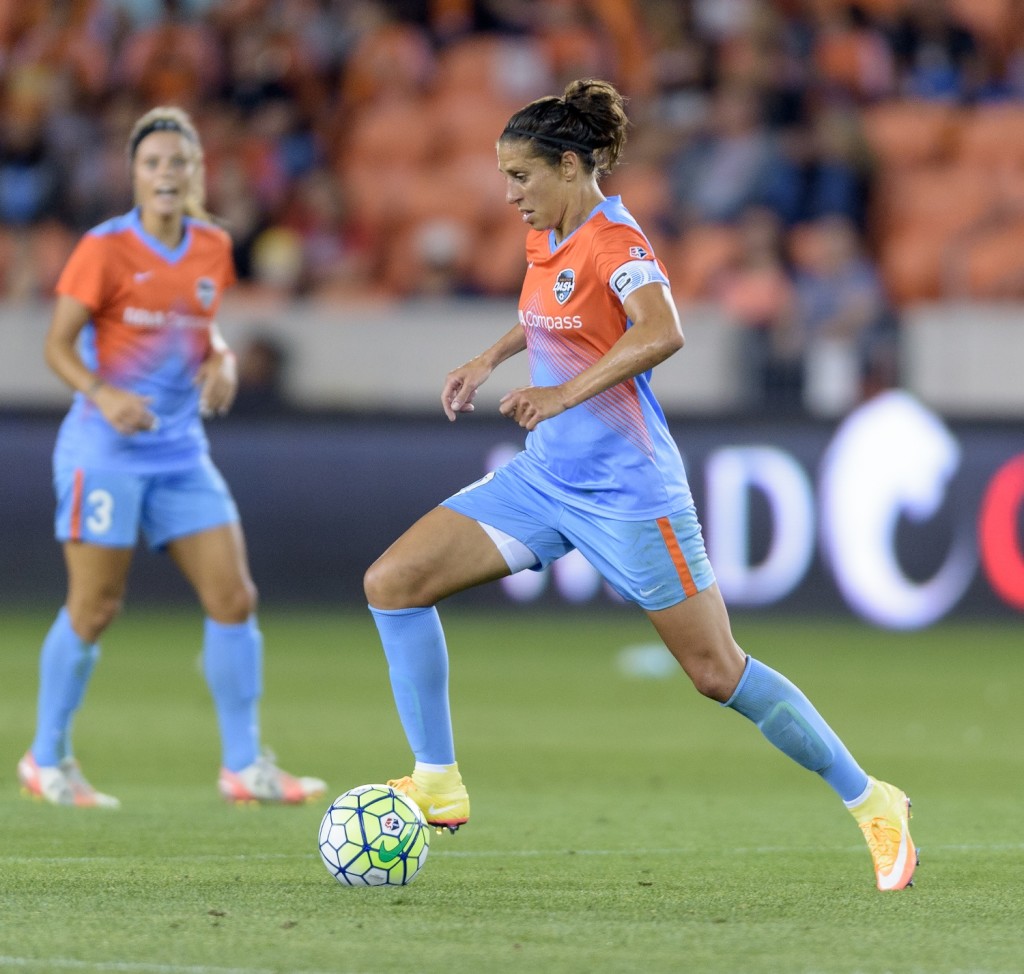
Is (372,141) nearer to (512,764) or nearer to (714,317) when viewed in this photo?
(714,317)

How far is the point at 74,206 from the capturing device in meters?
15.8

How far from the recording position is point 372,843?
5539 millimetres

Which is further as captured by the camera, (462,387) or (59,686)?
(59,686)

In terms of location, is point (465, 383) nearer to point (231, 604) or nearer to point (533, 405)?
point (533, 405)

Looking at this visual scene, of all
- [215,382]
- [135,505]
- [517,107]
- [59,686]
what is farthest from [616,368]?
[517,107]

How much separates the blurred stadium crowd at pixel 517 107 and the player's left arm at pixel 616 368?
8.52m

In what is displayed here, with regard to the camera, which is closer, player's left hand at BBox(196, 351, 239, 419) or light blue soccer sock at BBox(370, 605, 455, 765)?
light blue soccer sock at BBox(370, 605, 455, 765)

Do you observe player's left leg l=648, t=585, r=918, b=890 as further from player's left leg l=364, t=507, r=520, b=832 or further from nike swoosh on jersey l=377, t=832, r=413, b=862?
nike swoosh on jersey l=377, t=832, r=413, b=862

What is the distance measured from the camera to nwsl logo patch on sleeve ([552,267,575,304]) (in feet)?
18.7

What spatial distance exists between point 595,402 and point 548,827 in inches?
68.2

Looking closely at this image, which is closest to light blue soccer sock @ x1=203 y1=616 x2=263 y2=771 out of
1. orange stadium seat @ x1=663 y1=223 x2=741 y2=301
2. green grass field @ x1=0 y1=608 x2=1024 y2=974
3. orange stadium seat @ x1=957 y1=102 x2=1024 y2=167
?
green grass field @ x1=0 y1=608 x2=1024 y2=974

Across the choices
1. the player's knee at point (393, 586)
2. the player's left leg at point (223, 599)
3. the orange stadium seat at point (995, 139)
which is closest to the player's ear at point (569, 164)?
the player's knee at point (393, 586)

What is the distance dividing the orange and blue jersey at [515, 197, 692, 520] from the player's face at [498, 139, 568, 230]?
0.10 m

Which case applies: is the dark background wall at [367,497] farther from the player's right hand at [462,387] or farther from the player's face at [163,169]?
the player's right hand at [462,387]
